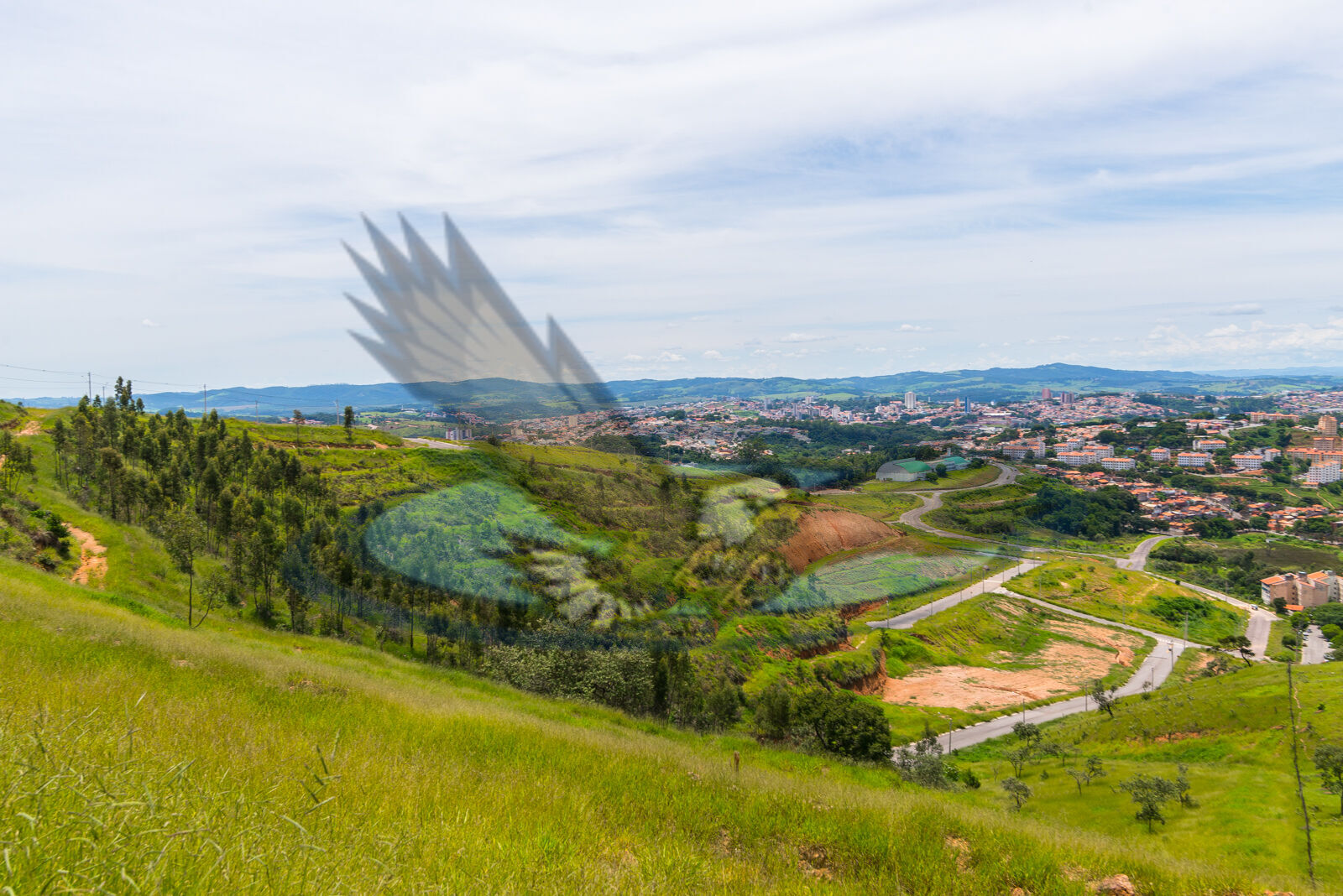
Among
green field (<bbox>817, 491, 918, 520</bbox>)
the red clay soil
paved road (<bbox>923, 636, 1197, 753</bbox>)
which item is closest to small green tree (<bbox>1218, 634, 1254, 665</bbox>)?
paved road (<bbox>923, 636, 1197, 753</bbox>)

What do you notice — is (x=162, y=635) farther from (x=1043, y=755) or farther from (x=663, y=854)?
(x=1043, y=755)

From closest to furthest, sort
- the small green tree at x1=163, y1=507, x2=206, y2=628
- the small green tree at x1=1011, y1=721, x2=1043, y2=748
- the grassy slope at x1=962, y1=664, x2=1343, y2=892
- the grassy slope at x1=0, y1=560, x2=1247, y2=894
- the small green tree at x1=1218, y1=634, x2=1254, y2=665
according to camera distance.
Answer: the grassy slope at x1=0, y1=560, x2=1247, y2=894, the grassy slope at x1=962, y1=664, x2=1343, y2=892, the small green tree at x1=163, y1=507, x2=206, y2=628, the small green tree at x1=1011, y1=721, x2=1043, y2=748, the small green tree at x1=1218, y1=634, x2=1254, y2=665

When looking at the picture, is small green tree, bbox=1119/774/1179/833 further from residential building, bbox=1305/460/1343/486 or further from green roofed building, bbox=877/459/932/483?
residential building, bbox=1305/460/1343/486

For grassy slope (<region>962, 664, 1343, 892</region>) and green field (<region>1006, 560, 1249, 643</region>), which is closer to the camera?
grassy slope (<region>962, 664, 1343, 892</region>)

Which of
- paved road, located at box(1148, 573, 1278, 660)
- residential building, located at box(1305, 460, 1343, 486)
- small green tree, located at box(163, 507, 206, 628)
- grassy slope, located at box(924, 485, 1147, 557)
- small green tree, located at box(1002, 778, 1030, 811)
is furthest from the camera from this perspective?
residential building, located at box(1305, 460, 1343, 486)

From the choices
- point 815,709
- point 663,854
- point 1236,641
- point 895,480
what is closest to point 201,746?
point 663,854

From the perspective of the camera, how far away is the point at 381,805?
3.94 m

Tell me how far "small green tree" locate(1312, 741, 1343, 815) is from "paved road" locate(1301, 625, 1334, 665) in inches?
1610

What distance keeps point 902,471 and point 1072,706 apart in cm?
6612

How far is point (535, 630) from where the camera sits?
21031mm

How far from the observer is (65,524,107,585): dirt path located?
1024 inches

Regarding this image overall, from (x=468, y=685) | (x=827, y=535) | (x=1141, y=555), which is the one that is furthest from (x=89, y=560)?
(x=1141, y=555)

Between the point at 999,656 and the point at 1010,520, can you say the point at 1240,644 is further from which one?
the point at 1010,520

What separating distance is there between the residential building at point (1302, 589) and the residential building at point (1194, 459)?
79.9 m
